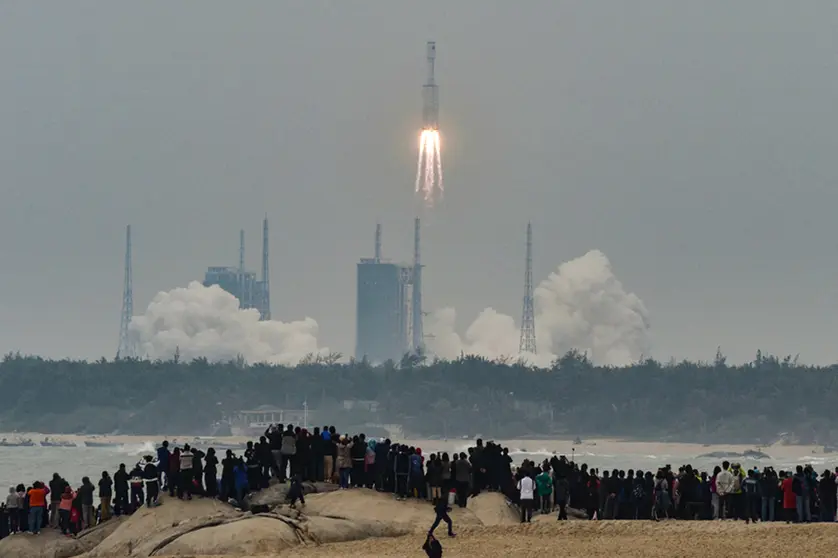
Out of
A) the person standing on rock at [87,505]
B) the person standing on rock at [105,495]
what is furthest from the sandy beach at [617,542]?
the person standing on rock at [105,495]

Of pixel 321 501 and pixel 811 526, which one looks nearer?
pixel 811 526

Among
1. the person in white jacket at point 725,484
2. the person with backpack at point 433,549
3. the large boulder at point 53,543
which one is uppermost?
the person in white jacket at point 725,484

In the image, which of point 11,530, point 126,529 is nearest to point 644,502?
point 126,529

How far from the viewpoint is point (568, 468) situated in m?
54.0

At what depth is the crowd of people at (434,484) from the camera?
170 feet

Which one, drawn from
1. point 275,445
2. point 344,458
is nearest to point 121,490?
point 275,445

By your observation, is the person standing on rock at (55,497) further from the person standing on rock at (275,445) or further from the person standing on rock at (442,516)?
the person standing on rock at (442,516)

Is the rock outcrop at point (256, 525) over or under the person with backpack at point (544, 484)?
under

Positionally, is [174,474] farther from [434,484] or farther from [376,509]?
[434,484]

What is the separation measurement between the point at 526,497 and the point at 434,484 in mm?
2672

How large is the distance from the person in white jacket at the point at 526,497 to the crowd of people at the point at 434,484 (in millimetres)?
28

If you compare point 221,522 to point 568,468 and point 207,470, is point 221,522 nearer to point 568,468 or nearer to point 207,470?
point 207,470

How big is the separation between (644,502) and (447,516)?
7032mm

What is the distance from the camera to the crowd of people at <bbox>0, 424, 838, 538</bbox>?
2042 inches
